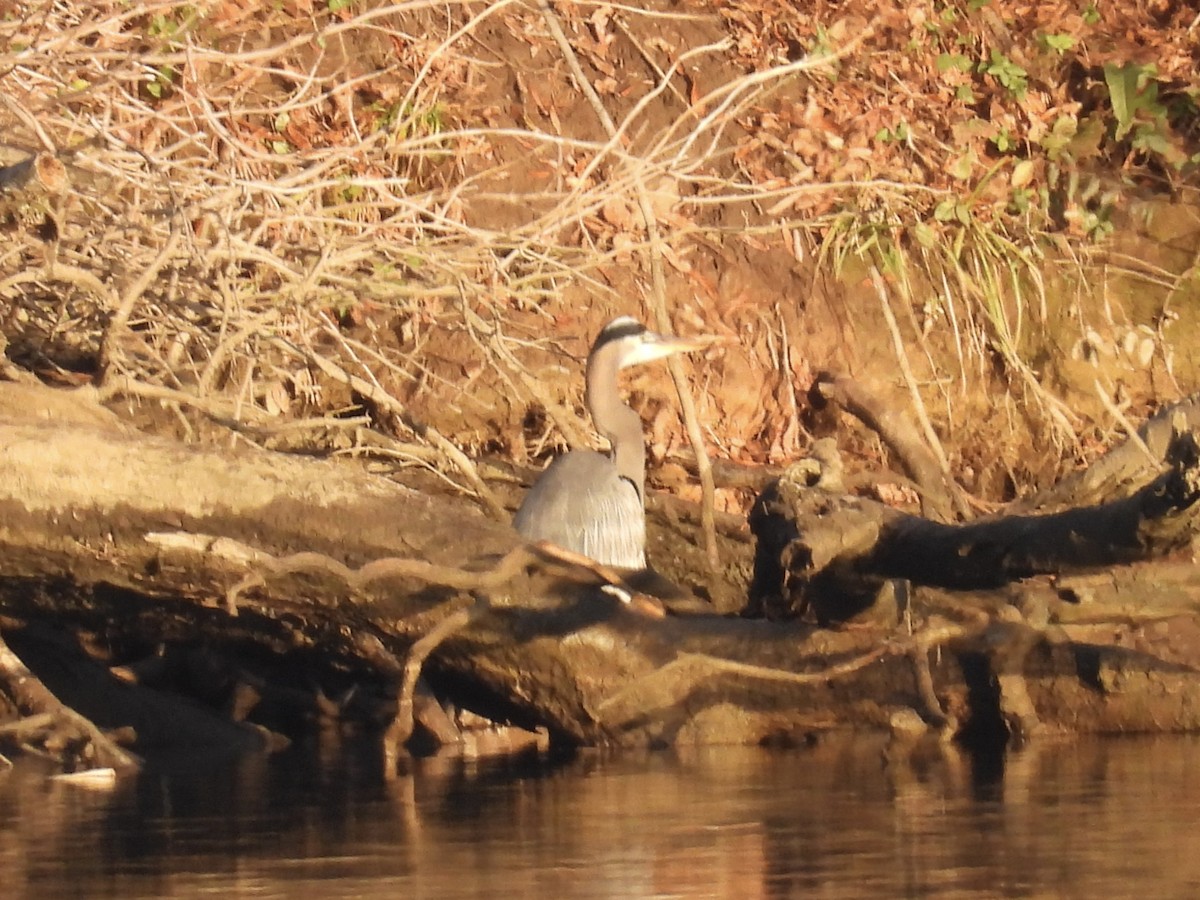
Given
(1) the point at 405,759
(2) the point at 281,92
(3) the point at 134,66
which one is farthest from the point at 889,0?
(1) the point at 405,759

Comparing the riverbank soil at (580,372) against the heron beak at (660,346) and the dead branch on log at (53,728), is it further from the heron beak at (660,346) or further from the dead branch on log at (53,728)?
the heron beak at (660,346)

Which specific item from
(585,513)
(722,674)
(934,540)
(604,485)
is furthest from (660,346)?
(934,540)

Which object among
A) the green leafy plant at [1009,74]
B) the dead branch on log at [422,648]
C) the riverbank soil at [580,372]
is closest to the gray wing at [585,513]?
the riverbank soil at [580,372]

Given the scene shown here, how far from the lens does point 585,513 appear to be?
8.56 meters

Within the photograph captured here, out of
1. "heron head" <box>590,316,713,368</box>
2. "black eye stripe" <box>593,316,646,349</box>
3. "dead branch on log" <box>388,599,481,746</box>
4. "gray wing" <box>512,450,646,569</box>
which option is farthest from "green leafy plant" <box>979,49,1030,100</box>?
"dead branch on log" <box>388,599,481,746</box>

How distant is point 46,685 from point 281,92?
12.2ft

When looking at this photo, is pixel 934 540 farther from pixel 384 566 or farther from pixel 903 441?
pixel 903 441

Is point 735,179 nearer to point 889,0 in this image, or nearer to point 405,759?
point 889,0

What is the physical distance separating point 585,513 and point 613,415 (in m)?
0.81

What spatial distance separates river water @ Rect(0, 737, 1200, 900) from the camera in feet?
15.2

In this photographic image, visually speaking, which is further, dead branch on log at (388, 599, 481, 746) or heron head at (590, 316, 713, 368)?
heron head at (590, 316, 713, 368)

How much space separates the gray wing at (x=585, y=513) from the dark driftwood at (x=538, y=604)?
114cm

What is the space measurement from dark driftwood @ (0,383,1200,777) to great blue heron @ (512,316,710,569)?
1.17 m

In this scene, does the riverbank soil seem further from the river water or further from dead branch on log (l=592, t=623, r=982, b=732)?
the river water
